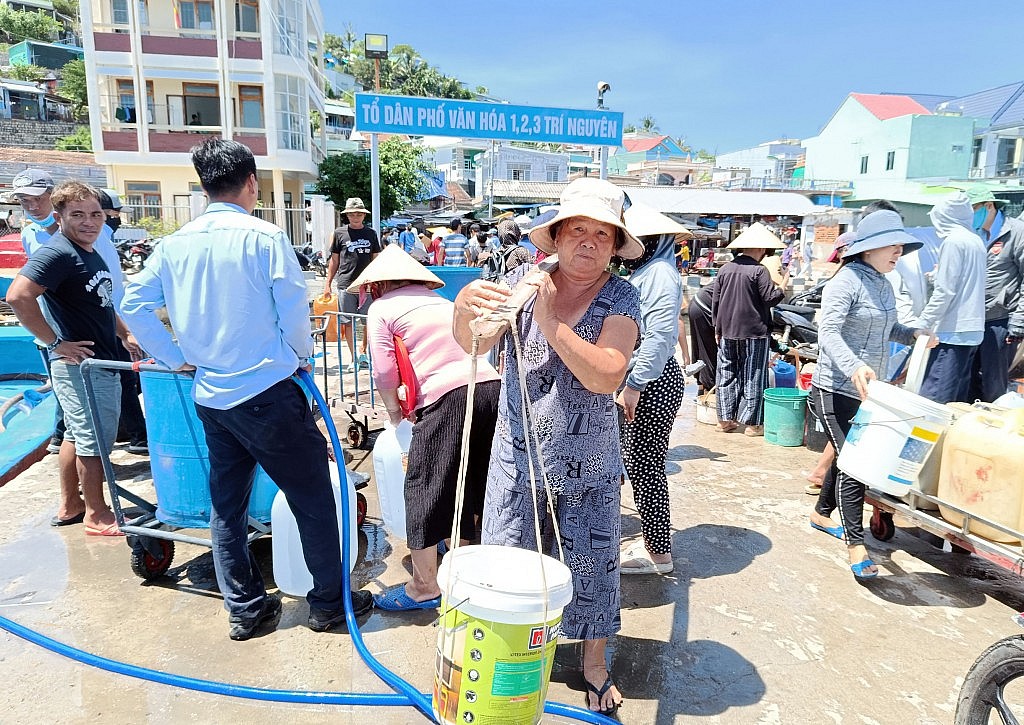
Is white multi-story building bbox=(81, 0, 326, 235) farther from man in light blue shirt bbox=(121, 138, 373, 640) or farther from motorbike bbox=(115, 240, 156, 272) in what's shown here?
man in light blue shirt bbox=(121, 138, 373, 640)

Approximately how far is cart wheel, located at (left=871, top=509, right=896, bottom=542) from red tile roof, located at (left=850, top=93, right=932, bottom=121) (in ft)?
145

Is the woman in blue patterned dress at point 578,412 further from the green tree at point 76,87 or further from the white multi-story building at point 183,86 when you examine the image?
the green tree at point 76,87

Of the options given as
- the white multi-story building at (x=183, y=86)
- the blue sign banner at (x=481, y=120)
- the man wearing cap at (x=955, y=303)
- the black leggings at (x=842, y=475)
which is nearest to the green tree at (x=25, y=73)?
the white multi-story building at (x=183, y=86)

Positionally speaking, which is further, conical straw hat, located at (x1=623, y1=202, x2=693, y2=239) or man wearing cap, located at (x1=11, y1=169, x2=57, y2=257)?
man wearing cap, located at (x1=11, y1=169, x2=57, y2=257)

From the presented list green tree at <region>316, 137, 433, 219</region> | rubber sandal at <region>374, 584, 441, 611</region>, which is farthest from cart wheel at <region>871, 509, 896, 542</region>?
green tree at <region>316, 137, 433, 219</region>

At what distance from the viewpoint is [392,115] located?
1001cm

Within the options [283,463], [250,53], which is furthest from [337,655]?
[250,53]

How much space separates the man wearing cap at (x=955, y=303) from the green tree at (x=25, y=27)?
3081 inches

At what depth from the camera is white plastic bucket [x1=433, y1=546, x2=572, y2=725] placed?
1840 millimetres

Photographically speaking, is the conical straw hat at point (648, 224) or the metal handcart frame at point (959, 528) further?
the conical straw hat at point (648, 224)

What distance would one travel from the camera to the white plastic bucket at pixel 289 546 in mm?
3199

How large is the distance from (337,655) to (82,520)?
230cm

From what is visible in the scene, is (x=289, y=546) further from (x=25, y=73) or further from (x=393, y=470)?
(x=25, y=73)

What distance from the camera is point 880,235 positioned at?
3.64m
